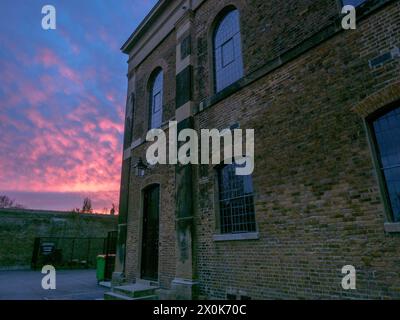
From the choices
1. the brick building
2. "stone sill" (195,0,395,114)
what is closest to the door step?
the brick building

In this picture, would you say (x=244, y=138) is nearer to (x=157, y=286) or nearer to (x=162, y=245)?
(x=162, y=245)

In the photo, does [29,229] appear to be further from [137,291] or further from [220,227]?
[220,227]

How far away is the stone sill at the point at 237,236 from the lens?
19.4 ft

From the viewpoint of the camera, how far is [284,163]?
225 inches

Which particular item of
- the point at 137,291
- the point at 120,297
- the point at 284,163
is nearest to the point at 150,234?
the point at 137,291

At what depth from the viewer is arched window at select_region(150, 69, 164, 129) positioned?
35.6 feet

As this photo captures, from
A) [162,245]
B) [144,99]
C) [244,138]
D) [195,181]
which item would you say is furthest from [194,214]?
[144,99]

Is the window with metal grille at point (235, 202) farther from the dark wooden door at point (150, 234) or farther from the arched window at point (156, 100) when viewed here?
the arched window at point (156, 100)

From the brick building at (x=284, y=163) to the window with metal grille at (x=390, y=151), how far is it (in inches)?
0.7

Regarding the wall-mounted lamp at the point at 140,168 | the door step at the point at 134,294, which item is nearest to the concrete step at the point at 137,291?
the door step at the point at 134,294

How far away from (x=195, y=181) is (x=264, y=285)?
343 centimetres

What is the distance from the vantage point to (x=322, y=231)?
4.85 meters

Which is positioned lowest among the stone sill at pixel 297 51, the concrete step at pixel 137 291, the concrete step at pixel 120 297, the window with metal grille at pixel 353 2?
the concrete step at pixel 120 297

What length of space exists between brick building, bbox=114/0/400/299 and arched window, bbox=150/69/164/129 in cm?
111
